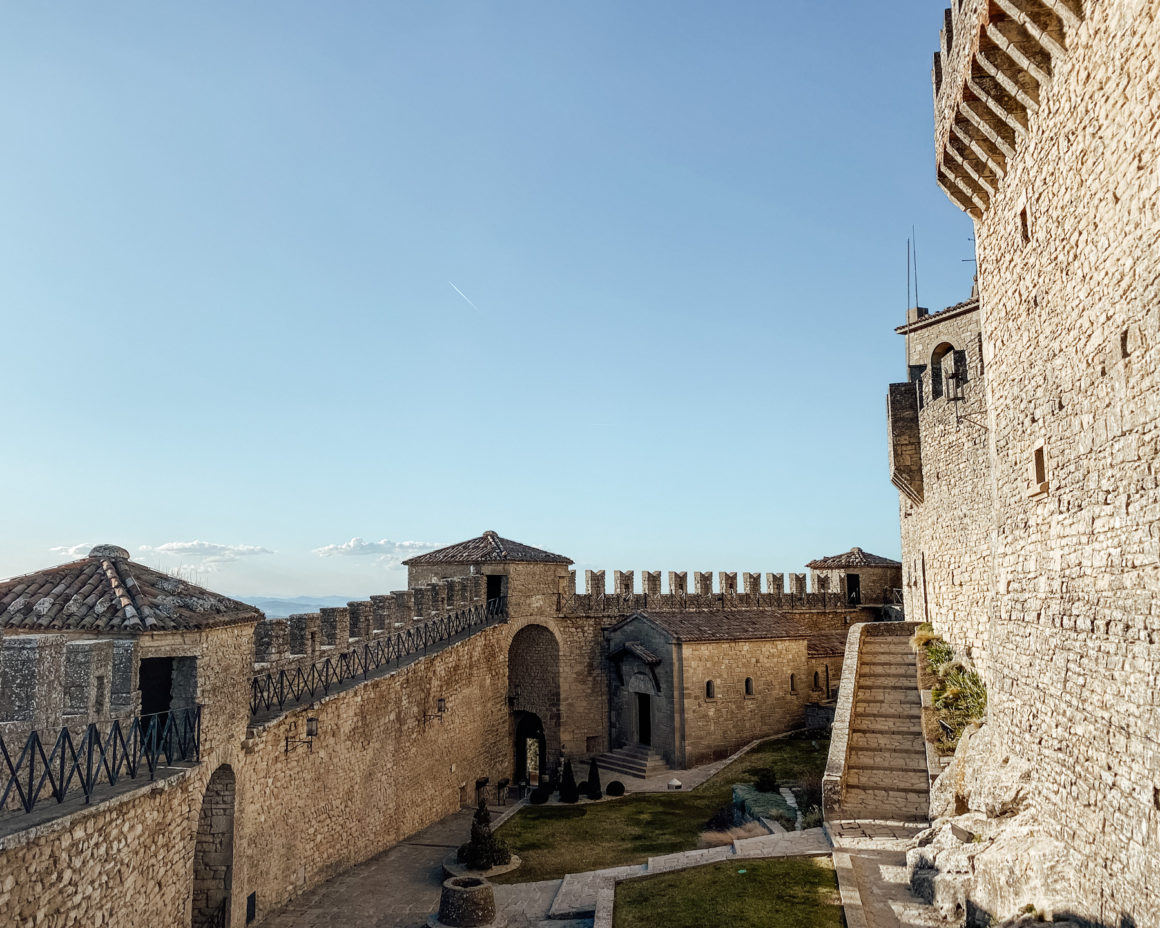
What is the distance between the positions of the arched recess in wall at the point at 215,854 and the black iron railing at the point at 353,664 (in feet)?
3.51

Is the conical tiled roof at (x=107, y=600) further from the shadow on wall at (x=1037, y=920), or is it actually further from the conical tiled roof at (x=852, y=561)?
the conical tiled roof at (x=852, y=561)

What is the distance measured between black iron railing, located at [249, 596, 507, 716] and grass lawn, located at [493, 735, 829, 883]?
446 centimetres

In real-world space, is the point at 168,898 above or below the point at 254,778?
below

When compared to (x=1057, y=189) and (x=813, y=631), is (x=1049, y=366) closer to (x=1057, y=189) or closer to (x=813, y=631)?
(x=1057, y=189)

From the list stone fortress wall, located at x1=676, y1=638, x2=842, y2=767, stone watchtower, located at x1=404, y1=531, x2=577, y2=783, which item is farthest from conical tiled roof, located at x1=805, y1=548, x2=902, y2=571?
stone watchtower, located at x1=404, y1=531, x2=577, y2=783

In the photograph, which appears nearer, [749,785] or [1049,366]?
[1049,366]

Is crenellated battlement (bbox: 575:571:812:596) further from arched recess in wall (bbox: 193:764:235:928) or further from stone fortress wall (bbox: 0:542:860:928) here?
arched recess in wall (bbox: 193:764:235:928)

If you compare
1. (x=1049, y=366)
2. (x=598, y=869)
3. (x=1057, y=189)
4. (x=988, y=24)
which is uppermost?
(x=988, y=24)

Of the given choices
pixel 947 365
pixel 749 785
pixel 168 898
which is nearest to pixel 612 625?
pixel 749 785

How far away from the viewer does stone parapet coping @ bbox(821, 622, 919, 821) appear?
13.0 metres

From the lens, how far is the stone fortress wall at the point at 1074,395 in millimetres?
6059

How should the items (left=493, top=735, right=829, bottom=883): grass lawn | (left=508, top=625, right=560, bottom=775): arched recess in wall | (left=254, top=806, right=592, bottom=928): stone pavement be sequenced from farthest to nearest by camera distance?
(left=508, top=625, right=560, bottom=775): arched recess in wall
(left=493, top=735, right=829, bottom=883): grass lawn
(left=254, top=806, right=592, bottom=928): stone pavement

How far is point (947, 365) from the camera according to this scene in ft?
51.9

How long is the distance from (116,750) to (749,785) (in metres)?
14.5
